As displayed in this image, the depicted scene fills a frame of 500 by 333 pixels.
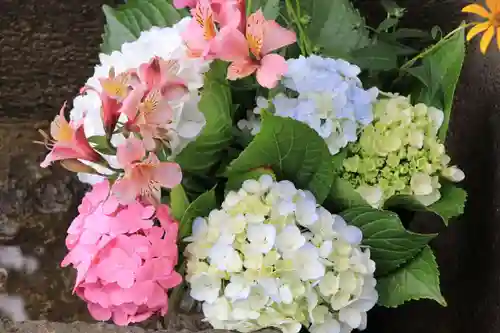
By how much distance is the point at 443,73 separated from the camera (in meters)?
0.75

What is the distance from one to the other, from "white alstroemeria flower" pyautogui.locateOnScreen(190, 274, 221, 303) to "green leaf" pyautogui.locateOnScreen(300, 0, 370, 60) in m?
0.29

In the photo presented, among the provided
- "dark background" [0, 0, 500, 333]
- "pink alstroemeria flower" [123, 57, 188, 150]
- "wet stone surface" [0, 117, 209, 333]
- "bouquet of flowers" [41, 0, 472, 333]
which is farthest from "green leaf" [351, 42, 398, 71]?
"wet stone surface" [0, 117, 209, 333]

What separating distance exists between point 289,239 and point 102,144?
0.18m

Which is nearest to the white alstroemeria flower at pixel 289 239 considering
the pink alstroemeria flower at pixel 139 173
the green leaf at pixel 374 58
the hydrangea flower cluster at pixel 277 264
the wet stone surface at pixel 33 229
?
the hydrangea flower cluster at pixel 277 264

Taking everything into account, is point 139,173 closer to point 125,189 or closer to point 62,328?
point 125,189

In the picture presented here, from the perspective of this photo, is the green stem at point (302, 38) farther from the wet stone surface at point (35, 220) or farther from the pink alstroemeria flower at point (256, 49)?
→ the wet stone surface at point (35, 220)

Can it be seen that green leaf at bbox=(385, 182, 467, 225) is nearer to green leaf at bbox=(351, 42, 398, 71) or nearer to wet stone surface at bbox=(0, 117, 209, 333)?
green leaf at bbox=(351, 42, 398, 71)

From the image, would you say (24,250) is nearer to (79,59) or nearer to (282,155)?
(79,59)

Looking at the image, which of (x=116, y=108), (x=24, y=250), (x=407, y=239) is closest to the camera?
(x=116, y=108)

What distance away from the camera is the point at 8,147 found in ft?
3.75

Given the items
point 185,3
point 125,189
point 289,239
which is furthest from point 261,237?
point 185,3

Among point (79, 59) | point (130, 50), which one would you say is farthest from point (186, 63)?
point (79, 59)

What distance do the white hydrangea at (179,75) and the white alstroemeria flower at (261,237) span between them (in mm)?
108

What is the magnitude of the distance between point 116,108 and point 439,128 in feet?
1.09
